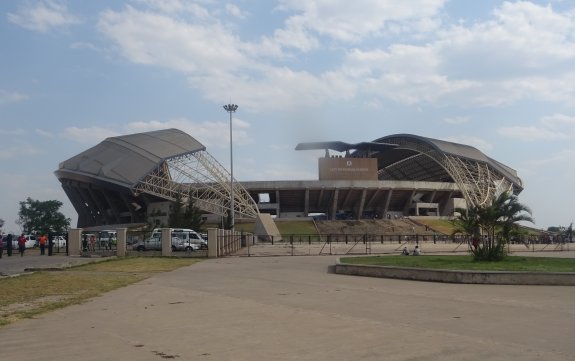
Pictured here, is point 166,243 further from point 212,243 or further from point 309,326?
point 309,326

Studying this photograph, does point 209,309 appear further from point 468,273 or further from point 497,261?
point 497,261

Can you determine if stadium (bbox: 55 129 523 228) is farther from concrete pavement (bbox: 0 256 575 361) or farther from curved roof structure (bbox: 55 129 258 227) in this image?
concrete pavement (bbox: 0 256 575 361)

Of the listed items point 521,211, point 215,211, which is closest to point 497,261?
point 521,211

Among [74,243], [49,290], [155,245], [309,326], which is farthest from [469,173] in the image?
[309,326]

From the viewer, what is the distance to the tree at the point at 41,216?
124250mm

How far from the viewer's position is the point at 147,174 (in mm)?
84062

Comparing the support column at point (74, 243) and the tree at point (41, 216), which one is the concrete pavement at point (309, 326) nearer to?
the support column at point (74, 243)

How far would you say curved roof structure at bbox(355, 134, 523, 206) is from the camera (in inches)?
4171

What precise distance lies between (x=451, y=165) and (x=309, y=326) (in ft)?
332

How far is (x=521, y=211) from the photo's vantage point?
25312 mm

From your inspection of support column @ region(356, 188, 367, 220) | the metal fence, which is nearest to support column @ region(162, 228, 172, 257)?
the metal fence

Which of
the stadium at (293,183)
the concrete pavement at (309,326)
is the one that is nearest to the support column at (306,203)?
the stadium at (293,183)

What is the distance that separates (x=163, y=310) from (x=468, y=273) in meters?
9.75

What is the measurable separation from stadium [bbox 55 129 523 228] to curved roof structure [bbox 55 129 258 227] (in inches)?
6.5
